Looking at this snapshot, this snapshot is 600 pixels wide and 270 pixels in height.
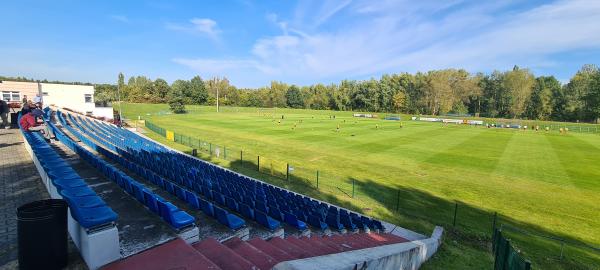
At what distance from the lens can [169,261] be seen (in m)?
4.72

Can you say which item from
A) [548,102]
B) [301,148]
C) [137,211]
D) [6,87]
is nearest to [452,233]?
[137,211]

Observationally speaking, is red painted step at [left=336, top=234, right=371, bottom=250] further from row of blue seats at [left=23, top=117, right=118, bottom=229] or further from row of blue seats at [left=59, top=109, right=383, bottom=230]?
row of blue seats at [left=23, top=117, right=118, bottom=229]

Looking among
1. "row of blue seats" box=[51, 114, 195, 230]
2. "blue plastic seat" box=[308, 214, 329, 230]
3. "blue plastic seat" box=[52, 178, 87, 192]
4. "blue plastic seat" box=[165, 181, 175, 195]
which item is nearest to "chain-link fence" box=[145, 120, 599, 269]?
"blue plastic seat" box=[308, 214, 329, 230]

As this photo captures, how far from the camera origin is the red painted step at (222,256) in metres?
4.64

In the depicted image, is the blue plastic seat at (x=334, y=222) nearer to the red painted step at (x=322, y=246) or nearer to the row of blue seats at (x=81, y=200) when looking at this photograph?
the red painted step at (x=322, y=246)

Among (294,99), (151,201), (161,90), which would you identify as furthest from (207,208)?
(294,99)

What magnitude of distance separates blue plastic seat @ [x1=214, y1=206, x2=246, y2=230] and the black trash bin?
10.1 feet

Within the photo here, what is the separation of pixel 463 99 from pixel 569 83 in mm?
30112

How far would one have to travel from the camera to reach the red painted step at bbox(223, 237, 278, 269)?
488 centimetres

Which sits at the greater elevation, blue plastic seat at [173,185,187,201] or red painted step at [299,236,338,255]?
blue plastic seat at [173,185,187,201]

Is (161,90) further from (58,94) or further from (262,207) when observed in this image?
(262,207)

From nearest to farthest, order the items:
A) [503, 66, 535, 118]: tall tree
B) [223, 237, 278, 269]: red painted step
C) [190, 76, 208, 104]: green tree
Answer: [223, 237, 278, 269]: red painted step → [503, 66, 535, 118]: tall tree → [190, 76, 208, 104]: green tree

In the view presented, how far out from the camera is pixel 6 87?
36.6 m

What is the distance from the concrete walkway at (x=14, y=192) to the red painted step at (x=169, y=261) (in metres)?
0.87
